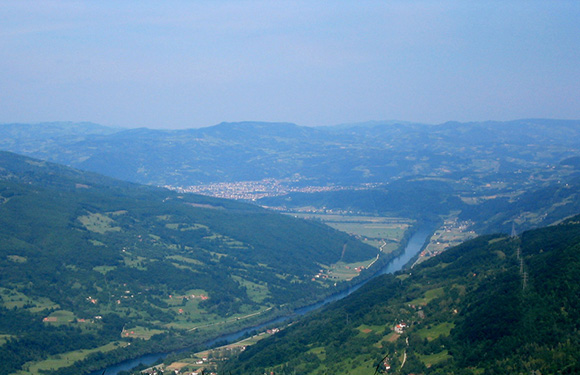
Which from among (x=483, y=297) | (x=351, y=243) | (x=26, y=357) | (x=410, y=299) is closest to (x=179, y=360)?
(x=26, y=357)

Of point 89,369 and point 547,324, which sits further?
point 89,369

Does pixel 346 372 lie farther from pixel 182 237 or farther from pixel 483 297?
pixel 182 237

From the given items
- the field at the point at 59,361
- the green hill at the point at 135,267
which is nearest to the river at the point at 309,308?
the green hill at the point at 135,267

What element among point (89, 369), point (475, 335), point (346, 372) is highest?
point (475, 335)

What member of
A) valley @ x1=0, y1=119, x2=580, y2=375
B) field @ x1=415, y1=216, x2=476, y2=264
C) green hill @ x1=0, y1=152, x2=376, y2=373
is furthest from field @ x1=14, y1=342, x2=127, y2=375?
field @ x1=415, y1=216, x2=476, y2=264

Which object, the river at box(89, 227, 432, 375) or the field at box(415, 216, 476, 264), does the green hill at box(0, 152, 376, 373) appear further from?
the field at box(415, 216, 476, 264)

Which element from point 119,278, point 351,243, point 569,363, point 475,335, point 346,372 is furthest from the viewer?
point 351,243

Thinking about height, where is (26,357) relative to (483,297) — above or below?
below
